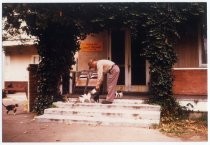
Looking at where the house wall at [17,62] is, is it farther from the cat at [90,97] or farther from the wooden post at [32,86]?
the cat at [90,97]

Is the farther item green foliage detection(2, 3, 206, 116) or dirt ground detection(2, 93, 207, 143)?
green foliage detection(2, 3, 206, 116)

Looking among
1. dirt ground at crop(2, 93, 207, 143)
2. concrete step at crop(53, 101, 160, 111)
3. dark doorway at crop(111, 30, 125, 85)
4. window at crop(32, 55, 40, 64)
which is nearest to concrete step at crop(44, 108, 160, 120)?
concrete step at crop(53, 101, 160, 111)

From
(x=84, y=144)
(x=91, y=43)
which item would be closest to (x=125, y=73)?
(x=91, y=43)

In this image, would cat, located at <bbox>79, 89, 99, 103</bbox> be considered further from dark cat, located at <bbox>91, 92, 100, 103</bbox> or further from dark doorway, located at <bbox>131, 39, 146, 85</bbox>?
dark doorway, located at <bbox>131, 39, 146, 85</bbox>

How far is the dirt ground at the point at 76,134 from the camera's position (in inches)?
296

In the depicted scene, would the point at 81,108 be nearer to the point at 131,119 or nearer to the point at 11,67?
the point at 131,119

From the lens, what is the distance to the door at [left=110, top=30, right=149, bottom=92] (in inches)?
508

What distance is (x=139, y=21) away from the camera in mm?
10422

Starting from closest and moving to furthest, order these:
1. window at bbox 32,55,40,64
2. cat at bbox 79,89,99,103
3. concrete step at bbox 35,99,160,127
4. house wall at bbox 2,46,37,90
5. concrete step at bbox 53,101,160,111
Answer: concrete step at bbox 35,99,160,127 < concrete step at bbox 53,101,160,111 < cat at bbox 79,89,99,103 < window at bbox 32,55,40,64 < house wall at bbox 2,46,37,90

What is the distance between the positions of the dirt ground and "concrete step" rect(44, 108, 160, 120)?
0.59m

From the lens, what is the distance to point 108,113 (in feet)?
31.0

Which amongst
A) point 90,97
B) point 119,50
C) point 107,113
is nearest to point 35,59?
point 119,50

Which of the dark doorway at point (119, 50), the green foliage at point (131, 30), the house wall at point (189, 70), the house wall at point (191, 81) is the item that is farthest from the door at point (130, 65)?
the green foliage at point (131, 30)

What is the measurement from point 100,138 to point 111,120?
4.80 ft
